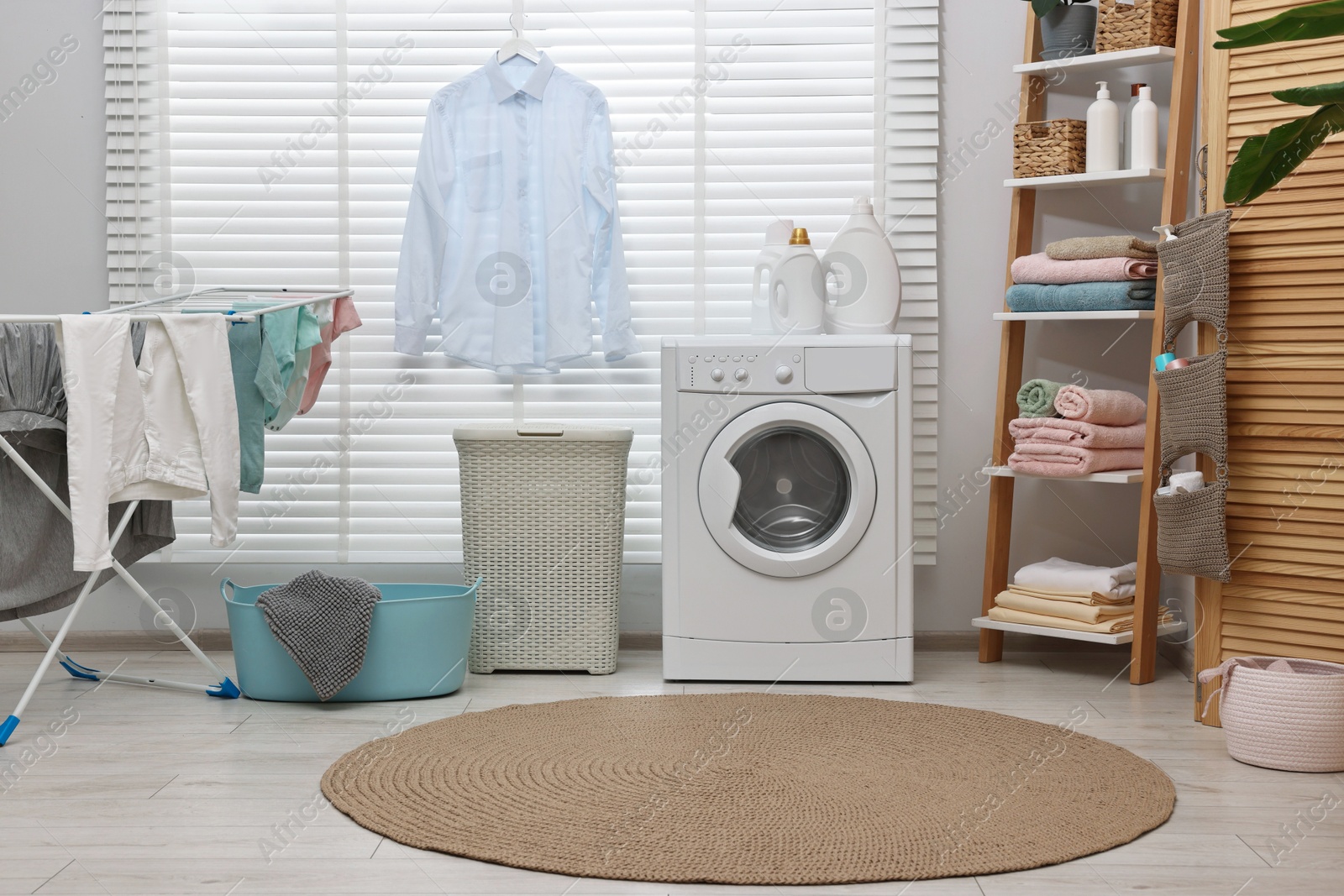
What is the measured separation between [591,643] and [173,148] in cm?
184

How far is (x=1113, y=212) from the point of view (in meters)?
3.12

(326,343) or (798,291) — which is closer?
(326,343)

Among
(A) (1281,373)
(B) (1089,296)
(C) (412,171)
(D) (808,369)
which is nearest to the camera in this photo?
(A) (1281,373)

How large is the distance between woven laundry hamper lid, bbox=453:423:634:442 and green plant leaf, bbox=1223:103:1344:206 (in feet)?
5.05

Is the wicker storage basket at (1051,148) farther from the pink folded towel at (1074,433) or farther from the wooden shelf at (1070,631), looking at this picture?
the wooden shelf at (1070,631)

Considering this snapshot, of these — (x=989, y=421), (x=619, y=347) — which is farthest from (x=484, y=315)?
(x=989, y=421)

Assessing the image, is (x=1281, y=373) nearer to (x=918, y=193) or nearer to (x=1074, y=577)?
(x=1074, y=577)

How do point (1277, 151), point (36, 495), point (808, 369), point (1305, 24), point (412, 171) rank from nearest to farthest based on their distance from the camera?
point (1305, 24), point (1277, 151), point (36, 495), point (808, 369), point (412, 171)

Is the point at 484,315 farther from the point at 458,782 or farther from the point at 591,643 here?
the point at 458,782

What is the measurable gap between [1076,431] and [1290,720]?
934mm

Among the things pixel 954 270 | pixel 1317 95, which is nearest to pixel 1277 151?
pixel 1317 95

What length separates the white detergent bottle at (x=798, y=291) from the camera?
2859 mm

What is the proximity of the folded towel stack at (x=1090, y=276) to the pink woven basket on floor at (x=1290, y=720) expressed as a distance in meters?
1.07

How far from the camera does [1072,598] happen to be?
2842 millimetres
